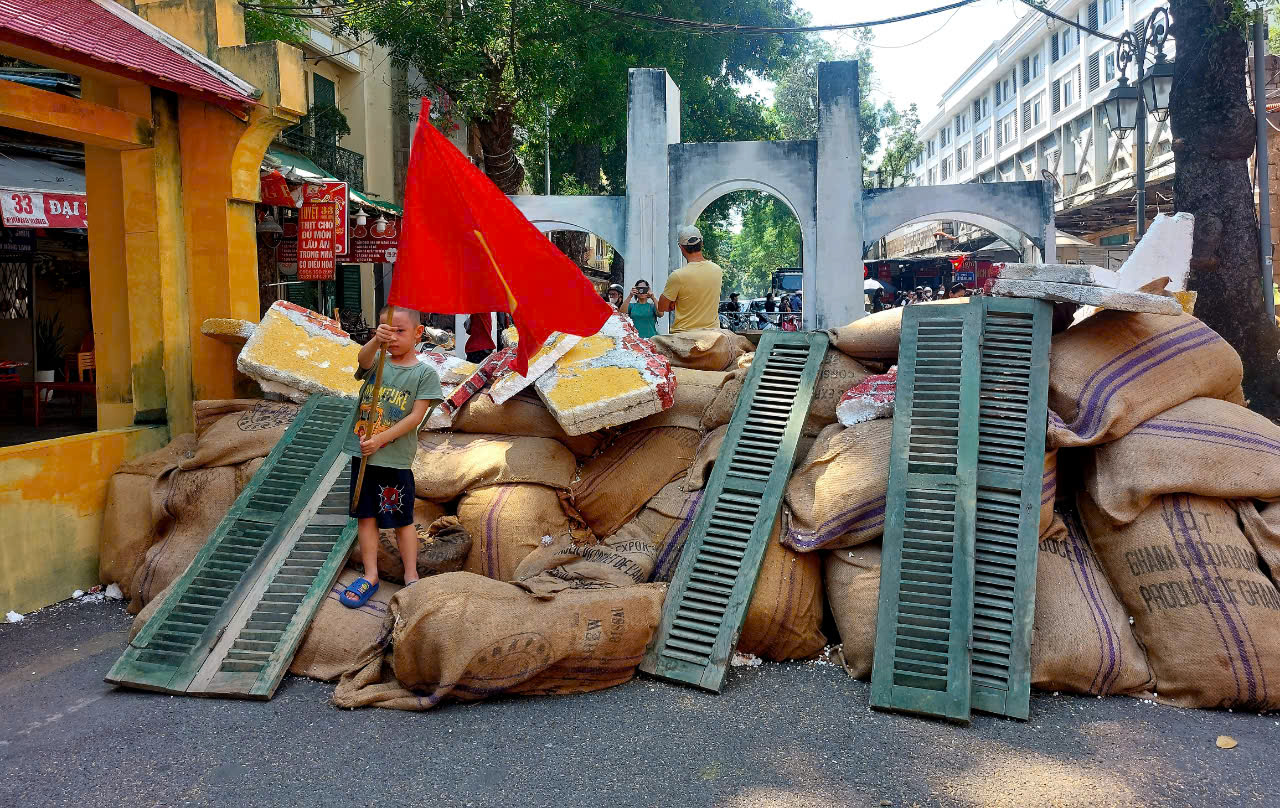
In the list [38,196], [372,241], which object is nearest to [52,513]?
[38,196]

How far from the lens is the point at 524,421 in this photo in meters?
4.82

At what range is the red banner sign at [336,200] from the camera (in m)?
10.3

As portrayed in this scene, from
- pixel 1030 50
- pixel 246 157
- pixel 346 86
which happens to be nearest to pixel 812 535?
pixel 246 157

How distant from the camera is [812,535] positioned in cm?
387

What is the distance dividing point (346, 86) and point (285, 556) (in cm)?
1528

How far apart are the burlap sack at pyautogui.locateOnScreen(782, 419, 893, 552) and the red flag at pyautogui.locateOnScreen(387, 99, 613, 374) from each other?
Answer: 1267mm

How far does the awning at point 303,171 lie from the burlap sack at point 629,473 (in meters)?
7.05

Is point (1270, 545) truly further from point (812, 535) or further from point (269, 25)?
point (269, 25)

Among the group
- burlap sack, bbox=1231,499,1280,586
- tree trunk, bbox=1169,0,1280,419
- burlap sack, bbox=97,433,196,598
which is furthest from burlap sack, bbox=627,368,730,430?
tree trunk, bbox=1169,0,1280,419

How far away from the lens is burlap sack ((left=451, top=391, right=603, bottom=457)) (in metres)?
4.80

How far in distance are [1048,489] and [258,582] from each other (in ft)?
10.8

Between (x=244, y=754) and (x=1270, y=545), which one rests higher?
(x=1270, y=545)

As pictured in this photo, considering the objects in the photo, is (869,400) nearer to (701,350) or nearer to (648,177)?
(701,350)

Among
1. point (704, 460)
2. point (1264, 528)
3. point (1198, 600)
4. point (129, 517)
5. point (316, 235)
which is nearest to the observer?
point (1198, 600)
